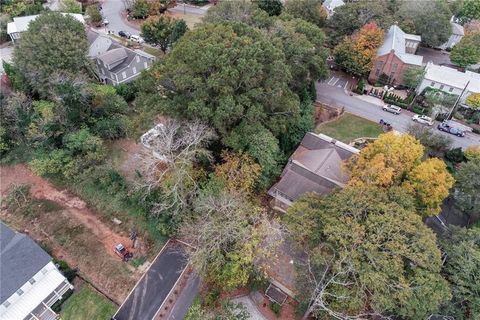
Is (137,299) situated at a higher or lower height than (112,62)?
lower

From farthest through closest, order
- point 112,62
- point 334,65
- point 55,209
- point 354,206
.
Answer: point 334,65
point 112,62
point 55,209
point 354,206

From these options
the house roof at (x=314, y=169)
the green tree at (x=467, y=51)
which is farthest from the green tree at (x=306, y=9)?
the house roof at (x=314, y=169)

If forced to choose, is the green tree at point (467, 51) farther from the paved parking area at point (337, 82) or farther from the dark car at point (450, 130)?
the paved parking area at point (337, 82)

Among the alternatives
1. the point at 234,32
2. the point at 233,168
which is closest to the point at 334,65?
the point at 234,32

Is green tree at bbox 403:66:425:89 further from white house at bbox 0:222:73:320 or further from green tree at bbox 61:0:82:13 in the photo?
green tree at bbox 61:0:82:13

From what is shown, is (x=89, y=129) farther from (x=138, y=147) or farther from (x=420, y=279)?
(x=420, y=279)

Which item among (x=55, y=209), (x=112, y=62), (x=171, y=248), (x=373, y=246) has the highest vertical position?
(x=373, y=246)

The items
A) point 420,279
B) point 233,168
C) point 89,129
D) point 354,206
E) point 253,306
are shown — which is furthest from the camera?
point 89,129

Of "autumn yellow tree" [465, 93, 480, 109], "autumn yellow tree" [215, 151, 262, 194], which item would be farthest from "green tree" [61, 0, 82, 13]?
"autumn yellow tree" [465, 93, 480, 109]
